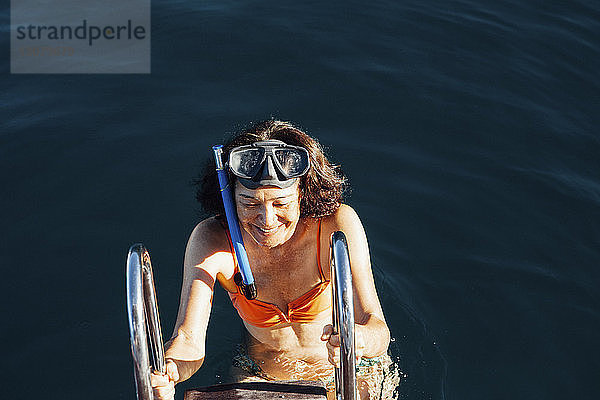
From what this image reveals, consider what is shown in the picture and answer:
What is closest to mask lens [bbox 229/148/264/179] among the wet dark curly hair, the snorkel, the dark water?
the snorkel

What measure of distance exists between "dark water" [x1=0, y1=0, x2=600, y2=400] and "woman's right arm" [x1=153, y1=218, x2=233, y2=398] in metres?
1.35

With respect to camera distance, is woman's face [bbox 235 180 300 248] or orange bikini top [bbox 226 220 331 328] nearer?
woman's face [bbox 235 180 300 248]

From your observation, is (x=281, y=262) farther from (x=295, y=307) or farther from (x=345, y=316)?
(x=345, y=316)

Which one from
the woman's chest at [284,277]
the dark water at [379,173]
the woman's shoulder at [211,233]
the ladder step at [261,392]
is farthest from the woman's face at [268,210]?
the dark water at [379,173]

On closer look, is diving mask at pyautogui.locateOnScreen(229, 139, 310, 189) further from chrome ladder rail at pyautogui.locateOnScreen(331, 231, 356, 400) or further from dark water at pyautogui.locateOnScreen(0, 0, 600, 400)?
dark water at pyautogui.locateOnScreen(0, 0, 600, 400)

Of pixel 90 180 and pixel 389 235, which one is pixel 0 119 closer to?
pixel 90 180

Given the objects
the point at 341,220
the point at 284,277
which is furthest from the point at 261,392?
the point at 341,220

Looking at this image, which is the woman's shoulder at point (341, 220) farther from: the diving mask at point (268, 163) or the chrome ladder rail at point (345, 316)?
the chrome ladder rail at point (345, 316)

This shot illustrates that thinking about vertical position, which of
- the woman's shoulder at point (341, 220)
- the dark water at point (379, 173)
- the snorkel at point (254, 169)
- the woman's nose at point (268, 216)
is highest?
the snorkel at point (254, 169)

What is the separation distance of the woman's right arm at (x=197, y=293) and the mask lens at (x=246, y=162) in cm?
50

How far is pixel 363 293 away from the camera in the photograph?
3406mm

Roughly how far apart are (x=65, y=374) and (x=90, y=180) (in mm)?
1973

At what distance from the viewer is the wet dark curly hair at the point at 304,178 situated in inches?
133

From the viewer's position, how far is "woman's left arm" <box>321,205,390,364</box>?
3131mm
